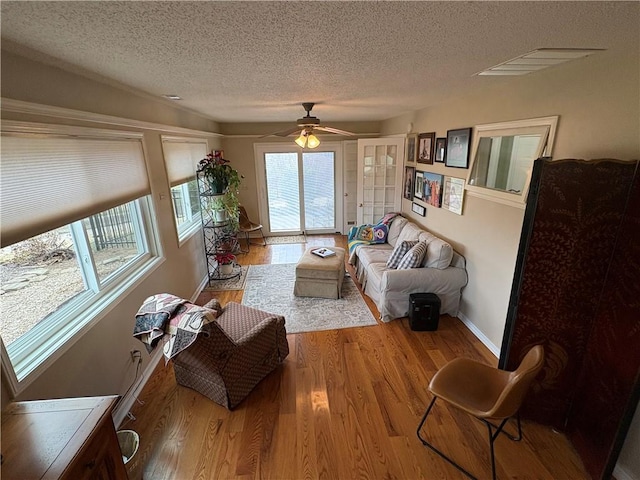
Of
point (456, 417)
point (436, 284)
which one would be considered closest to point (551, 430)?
point (456, 417)

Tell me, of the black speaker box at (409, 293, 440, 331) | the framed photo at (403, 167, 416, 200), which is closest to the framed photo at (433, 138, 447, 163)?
the framed photo at (403, 167, 416, 200)

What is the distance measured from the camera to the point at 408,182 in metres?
4.96

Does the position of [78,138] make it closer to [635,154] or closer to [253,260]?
[635,154]

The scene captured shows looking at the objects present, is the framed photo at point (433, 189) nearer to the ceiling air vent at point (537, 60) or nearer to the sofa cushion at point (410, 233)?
the sofa cushion at point (410, 233)

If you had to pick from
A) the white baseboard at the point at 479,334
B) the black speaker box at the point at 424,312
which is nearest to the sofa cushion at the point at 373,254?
the black speaker box at the point at 424,312

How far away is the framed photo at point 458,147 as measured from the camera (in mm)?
3197

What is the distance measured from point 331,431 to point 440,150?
3348 mm

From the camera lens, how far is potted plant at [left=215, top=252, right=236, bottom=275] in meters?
4.50

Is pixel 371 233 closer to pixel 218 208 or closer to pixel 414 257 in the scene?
pixel 414 257

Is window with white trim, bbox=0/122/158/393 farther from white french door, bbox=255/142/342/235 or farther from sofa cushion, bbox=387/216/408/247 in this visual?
white french door, bbox=255/142/342/235

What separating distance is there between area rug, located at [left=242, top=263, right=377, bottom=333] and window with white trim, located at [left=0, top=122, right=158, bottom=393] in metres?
1.62

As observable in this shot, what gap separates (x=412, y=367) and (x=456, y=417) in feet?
1.86

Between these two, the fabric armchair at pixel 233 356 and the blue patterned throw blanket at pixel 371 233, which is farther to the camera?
the blue patterned throw blanket at pixel 371 233

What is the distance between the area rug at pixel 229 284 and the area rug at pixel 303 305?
0.10 meters
